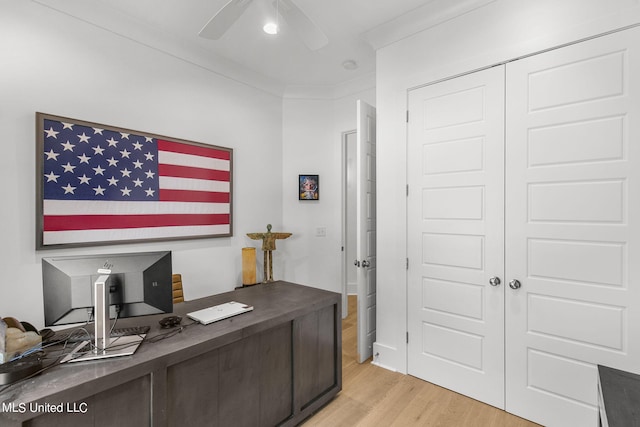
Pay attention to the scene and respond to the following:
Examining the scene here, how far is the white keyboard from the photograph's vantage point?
5.44 feet

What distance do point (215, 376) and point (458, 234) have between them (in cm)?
187

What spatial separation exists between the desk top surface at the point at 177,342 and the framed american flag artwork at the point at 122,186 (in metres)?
0.96

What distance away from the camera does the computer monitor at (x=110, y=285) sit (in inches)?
52.7

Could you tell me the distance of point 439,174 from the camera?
2330mm

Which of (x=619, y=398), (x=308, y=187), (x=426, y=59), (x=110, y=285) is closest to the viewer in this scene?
(x=619, y=398)

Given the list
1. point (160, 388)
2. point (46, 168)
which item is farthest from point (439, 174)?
point (46, 168)

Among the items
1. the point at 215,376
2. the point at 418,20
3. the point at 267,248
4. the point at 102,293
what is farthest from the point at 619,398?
the point at 267,248

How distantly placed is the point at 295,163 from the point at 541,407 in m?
3.18

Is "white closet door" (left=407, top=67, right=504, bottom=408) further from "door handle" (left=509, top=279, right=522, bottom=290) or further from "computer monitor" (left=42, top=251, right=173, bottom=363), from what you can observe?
"computer monitor" (left=42, top=251, right=173, bottom=363)

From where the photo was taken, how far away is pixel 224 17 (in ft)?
5.22

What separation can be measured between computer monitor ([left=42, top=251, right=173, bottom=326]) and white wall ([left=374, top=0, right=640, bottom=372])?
179 cm

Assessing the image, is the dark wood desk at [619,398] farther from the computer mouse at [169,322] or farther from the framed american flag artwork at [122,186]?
the framed american flag artwork at [122,186]

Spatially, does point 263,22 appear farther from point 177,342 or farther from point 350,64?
point 177,342

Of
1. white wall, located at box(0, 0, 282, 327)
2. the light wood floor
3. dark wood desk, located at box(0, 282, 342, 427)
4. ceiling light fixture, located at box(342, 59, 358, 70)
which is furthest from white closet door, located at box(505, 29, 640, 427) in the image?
white wall, located at box(0, 0, 282, 327)
